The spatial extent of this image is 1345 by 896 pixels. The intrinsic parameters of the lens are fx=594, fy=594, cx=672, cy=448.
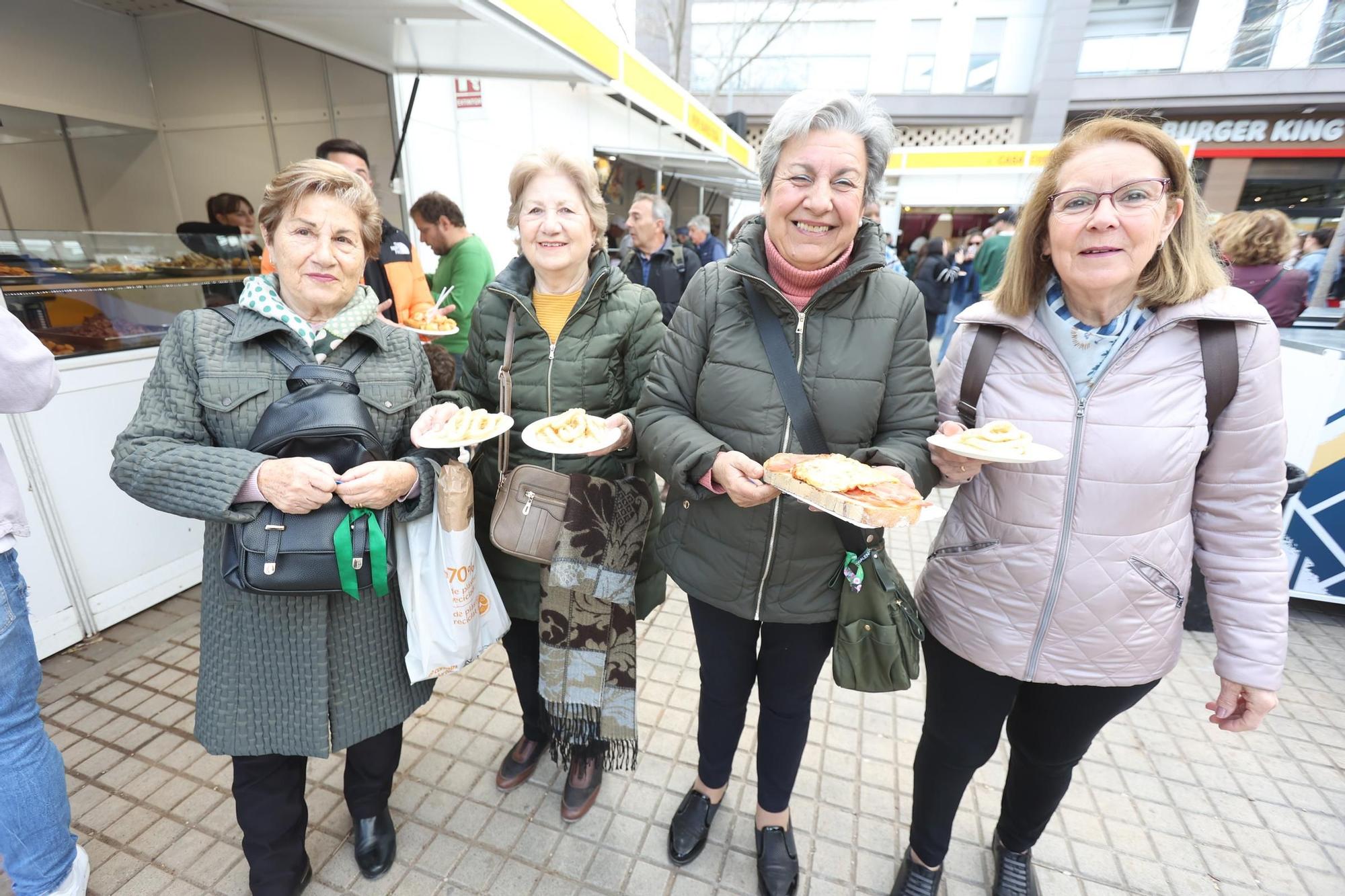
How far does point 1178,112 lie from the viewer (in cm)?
1894

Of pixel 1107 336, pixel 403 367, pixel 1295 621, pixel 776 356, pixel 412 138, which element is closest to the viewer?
pixel 1107 336

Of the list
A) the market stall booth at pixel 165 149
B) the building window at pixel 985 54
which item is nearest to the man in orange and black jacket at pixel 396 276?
the market stall booth at pixel 165 149

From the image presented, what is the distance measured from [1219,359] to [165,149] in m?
9.03

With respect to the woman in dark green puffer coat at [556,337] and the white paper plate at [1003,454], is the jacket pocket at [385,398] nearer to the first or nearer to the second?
the woman in dark green puffer coat at [556,337]

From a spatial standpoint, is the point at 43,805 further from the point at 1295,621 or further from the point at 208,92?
the point at 208,92

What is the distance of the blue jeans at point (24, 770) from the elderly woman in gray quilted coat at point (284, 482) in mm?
434

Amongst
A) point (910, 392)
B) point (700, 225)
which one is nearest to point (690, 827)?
point (910, 392)

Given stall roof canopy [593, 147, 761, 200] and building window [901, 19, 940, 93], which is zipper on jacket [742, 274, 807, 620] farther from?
building window [901, 19, 940, 93]

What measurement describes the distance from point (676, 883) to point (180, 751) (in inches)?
90.7

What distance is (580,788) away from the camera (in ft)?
8.07

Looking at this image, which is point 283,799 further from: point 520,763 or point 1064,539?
point 1064,539

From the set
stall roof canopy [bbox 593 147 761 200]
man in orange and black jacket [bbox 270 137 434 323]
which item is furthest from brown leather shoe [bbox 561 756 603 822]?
stall roof canopy [bbox 593 147 761 200]

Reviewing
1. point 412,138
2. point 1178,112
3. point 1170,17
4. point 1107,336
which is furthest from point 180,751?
point 1170,17

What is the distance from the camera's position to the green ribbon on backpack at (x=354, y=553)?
1.59 meters
